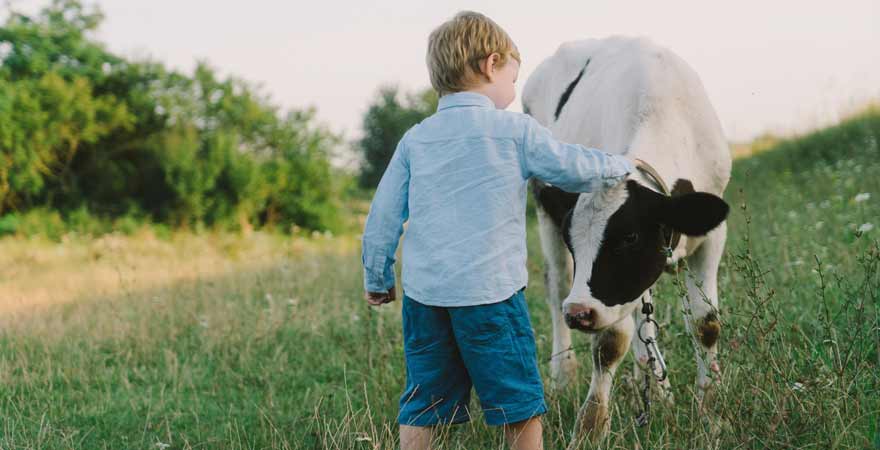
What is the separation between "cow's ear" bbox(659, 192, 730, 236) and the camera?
3021mm

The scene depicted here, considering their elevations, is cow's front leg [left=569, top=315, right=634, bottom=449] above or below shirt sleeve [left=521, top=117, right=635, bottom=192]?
below

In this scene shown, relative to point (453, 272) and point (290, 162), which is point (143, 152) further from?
point (453, 272)

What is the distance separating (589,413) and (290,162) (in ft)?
32.8

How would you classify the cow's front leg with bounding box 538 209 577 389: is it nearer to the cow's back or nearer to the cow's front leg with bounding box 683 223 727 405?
the cow's back

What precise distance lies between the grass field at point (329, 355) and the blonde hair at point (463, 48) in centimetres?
112

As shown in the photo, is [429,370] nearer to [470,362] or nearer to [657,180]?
[470,362]

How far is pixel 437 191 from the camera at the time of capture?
278cm

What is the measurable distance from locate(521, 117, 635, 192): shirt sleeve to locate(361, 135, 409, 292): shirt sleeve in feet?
1.45

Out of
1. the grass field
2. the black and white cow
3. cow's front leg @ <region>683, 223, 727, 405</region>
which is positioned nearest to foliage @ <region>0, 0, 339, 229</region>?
the grass field

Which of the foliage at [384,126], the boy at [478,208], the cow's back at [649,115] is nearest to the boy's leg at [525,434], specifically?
the boy at [478,208]

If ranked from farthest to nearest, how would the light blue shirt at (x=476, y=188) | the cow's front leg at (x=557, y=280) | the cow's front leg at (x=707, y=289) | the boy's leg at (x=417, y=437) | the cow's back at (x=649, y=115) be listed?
the cow's front leg at (x=557, y=280) < the cow's front leg at (x=707, y=289) < the cow's back at (x=649, y=115) < the boy's leg at (x=417, y=437) < the light blue shirt at (x=476, y=188)

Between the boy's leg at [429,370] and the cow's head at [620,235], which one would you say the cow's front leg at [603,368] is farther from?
the boy's leg at [429,370]

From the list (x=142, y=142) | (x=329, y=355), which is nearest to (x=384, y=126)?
(x=142, y=142)

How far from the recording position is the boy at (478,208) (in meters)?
2.74
